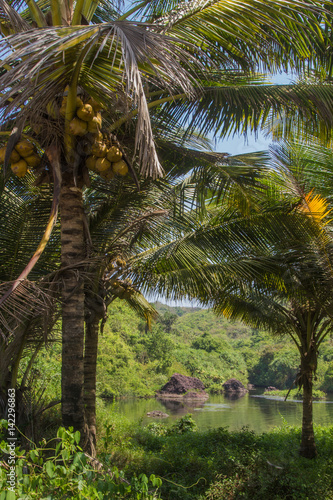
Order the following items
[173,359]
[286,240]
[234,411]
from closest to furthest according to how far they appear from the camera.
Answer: [286,240] → [234,411] → [173,359]

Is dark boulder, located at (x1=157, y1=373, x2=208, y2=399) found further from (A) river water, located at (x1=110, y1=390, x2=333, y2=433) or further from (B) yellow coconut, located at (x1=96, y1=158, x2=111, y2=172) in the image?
(B) yellow coconut, located at (x1=96, y1=158, x2=111, y2=172)

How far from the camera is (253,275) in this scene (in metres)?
5.71

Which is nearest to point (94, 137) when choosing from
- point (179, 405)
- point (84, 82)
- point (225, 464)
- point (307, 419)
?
point (84, 82)

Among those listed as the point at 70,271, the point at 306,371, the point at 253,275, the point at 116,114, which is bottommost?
the point at 306,371

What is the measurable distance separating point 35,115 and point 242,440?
293 inches

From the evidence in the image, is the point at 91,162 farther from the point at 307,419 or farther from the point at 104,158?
the point at 307,419

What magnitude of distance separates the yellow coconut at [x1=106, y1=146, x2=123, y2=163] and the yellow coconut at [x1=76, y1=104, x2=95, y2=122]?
26 centimetres

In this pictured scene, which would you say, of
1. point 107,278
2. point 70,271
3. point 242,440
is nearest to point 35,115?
point 70,271

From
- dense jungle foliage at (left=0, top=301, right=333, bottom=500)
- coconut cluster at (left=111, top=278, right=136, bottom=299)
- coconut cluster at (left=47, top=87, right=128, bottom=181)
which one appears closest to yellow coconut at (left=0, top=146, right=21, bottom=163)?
coconut cluster at (left=47, top=87, right=128, bottom=181)

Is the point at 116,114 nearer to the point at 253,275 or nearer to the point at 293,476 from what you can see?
the point at 253,275

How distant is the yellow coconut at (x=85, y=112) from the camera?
270 centimetres

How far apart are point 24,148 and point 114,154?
23.3 inches

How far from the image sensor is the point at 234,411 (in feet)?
60.5

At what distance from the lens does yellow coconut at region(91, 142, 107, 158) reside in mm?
2838
